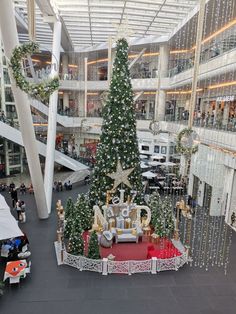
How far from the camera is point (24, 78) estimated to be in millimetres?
7445

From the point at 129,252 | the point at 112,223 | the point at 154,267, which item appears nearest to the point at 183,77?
the point at 112,223

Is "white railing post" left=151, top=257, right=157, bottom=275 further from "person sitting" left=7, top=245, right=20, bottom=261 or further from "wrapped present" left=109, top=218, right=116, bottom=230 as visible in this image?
"person sitting" left=7, top=245, right=20, bottom=261

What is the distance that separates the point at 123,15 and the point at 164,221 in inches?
529

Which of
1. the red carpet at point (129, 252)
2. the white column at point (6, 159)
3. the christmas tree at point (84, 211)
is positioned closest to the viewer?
the red carpet at point (129, 252)

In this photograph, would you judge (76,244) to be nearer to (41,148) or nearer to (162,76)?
(41,148)

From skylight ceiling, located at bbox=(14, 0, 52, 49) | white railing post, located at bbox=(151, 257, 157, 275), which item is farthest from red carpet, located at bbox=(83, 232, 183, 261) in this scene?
skylight ceiling, located at bbox=(14, 0, 52, 49)

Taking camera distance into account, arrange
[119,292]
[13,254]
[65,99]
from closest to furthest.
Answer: [119,292], [13,254], [65,99]

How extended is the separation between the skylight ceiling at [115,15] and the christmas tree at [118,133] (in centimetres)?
270

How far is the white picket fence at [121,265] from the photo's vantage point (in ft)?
32.2

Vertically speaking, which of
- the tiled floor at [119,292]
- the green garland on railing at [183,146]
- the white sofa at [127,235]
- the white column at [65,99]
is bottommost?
the tiled floor at [119,292]

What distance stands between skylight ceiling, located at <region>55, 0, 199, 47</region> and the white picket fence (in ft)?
38.4

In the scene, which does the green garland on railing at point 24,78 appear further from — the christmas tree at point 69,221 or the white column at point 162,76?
the white column at point 162,76

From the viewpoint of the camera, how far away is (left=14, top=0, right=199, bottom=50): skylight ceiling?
1672 centimetres

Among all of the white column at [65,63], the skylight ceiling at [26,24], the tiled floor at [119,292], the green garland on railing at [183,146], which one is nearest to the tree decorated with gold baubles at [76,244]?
the tiled floor at [119,292]
